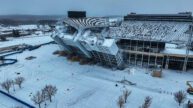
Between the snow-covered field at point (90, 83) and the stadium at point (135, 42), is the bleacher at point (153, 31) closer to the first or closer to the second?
the stadium at point (135, 42)

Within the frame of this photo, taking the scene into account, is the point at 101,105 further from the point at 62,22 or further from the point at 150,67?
the point at 62,22

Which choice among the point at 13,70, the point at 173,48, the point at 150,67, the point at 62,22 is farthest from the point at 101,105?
the point at 62,22

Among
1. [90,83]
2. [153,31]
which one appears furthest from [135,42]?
[90,83]

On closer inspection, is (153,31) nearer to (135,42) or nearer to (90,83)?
(135,42)

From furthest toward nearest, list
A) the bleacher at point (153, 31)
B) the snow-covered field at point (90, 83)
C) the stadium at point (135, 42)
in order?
1. the bleacher at point (153, 31)
2. the stadium at point (135, 42)
3. the snow-covered field at point (90, 83)

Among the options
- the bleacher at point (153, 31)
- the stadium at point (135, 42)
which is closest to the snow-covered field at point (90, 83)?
the stadium at point (135, 42)

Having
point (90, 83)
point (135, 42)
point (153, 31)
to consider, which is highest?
point (153, 31)
